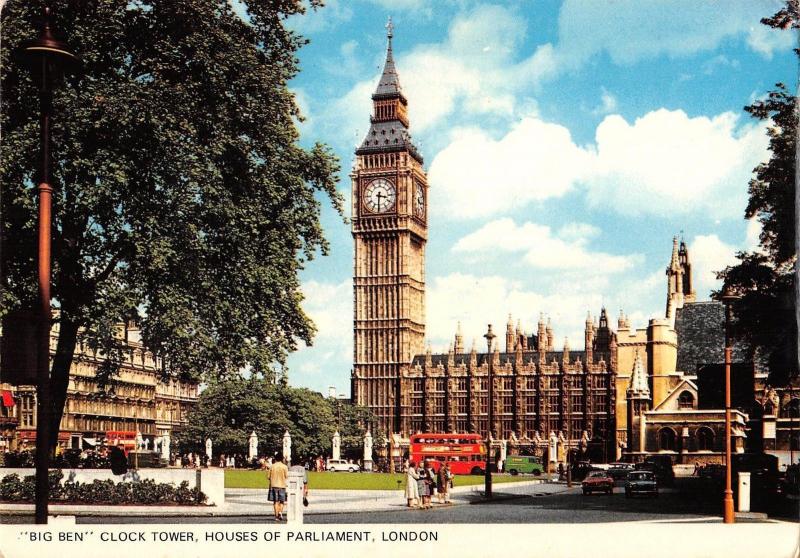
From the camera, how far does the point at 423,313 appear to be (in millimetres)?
122250

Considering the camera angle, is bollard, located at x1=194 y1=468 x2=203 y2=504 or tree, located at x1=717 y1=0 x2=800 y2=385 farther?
bollard, located at x1=194 y1=468 x2=203 y2=504

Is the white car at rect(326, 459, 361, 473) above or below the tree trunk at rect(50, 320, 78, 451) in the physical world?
below

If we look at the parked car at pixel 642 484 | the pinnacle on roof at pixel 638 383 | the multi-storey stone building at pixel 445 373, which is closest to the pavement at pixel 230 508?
the parked car at pixel 642 484

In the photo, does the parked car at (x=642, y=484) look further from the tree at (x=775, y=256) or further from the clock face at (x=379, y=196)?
the clock face at (x=379, y=196)

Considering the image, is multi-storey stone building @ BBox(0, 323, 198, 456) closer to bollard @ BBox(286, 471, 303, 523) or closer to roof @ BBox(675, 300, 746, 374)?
bollard @ BBox(286, 471, 303, 523)

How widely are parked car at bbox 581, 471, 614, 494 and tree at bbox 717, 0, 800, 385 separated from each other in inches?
523

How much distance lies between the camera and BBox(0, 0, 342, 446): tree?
19703mm

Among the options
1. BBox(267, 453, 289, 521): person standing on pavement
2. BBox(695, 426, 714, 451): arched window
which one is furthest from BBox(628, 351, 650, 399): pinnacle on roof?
BBox(267, 453, 289, 521): person standing on pavement


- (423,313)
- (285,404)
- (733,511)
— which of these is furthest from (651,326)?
(423,313)

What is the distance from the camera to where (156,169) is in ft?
66.8

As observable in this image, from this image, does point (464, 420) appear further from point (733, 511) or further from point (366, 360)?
point (733, 511)

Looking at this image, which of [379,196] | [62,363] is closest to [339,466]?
[379,196]

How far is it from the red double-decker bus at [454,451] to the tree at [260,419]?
6.88 meters
